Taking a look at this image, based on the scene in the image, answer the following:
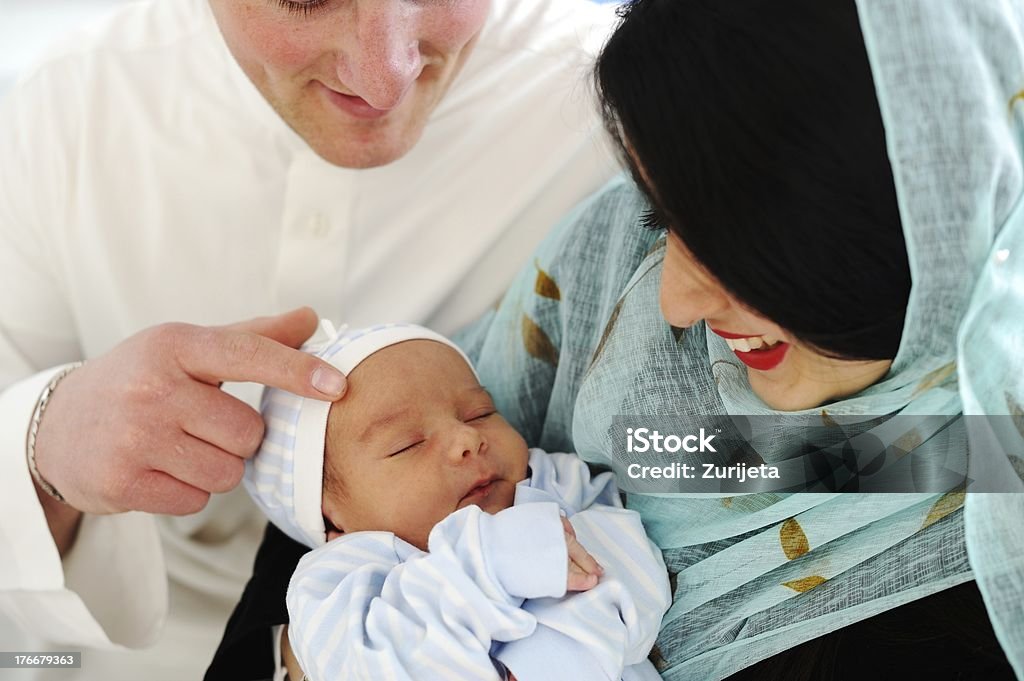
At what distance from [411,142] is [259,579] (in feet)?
2.25

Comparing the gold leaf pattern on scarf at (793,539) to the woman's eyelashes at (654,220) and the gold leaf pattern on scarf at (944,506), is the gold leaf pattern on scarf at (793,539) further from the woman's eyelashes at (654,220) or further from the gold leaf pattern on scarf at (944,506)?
the woman's eyelashes at (654,220)

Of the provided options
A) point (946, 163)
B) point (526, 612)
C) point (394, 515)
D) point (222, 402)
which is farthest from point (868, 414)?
point (222, 402)

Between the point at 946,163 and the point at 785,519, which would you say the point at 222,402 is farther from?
the point at 946,163

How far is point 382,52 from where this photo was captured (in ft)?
4.24

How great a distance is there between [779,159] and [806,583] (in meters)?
0.49

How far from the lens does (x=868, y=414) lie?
982 mm

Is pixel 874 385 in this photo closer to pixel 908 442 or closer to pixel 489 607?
pixel 908 442

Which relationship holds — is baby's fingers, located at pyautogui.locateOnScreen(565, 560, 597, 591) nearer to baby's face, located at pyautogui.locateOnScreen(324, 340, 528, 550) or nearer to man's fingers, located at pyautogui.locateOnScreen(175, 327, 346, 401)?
baby's face, located at pyautogui.locateOnScreen(324, 340, 528, 550)

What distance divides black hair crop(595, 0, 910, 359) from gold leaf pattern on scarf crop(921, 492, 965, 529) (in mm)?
178

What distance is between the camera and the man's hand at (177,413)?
1.29 meters

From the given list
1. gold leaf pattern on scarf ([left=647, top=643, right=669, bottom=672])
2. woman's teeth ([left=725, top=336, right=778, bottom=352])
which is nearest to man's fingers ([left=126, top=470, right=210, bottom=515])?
gold leaf pattern on scarf ([left=647, top=643, right=669, bottom=672])

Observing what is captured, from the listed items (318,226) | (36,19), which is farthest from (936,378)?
(36,19)

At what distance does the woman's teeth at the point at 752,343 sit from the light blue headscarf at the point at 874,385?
0.07 meters

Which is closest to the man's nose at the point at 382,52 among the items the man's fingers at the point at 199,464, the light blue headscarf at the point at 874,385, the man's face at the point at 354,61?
the man's face at the point at 354,61
